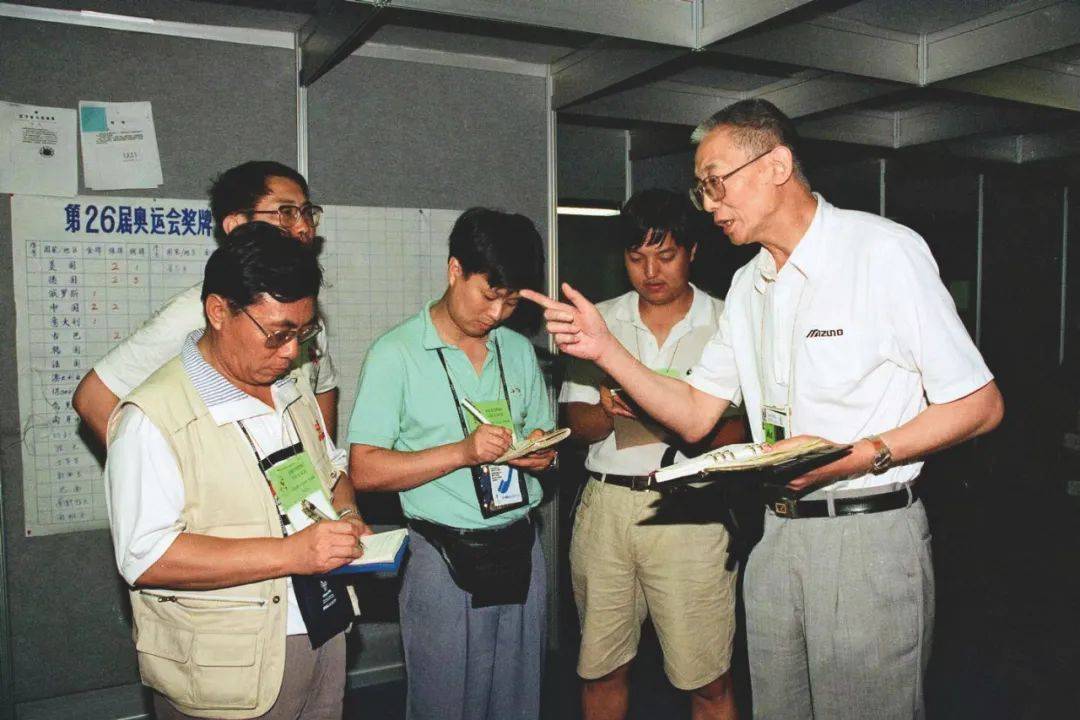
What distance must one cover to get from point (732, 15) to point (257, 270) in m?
1.48

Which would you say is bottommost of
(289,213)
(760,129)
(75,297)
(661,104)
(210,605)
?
(210,605)

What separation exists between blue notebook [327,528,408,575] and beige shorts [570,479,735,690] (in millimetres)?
1036

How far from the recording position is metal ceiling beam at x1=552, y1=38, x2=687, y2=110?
8.57 ft

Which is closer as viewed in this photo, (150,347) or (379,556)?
(379,556)

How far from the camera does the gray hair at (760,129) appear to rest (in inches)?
73.0

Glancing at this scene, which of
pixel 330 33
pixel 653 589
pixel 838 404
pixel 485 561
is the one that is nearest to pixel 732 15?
pixel 838 404

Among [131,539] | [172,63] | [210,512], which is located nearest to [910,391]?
[210,512]

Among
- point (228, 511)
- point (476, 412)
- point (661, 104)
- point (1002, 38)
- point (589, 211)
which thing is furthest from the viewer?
point (589, 211)

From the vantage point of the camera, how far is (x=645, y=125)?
416cm

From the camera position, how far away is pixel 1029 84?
2832 mm

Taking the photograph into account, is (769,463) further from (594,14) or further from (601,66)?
(601,66)

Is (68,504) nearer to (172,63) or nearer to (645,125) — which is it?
(172,63)

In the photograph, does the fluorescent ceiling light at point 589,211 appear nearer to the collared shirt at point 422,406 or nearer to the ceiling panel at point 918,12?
the ceiling panel at point 918,12

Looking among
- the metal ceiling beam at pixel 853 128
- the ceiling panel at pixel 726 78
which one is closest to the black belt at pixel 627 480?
the ceiling panel at pixel 726 78
